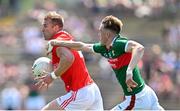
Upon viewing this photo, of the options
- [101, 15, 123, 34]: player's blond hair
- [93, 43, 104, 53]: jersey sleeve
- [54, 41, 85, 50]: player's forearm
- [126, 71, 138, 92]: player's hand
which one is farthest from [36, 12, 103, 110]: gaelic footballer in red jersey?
[126, 71, 138, 92]: player's hand

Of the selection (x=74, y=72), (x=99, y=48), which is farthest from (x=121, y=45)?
(x=74, y=72)

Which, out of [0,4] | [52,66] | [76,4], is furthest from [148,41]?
[52,66]

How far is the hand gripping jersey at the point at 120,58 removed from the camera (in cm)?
1065

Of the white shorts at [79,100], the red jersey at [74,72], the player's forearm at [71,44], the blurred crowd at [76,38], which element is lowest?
the blurred crowd at [76,38]

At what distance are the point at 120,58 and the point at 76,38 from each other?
15496 millimetres

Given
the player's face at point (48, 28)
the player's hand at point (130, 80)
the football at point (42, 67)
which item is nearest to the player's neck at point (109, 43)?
the player's hand at point (130, 80)

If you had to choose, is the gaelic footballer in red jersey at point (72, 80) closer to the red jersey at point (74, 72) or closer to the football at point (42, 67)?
the red jersey at point (74, 72)

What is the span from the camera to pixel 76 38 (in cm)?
2619

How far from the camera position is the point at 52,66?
37.1ft

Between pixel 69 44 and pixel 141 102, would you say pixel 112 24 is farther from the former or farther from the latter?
pixel 141 102

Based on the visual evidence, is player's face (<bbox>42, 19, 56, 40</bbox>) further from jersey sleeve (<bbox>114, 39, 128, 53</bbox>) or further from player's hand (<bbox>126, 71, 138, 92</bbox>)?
player's hand (<bbox>126, 71, 138, 92</bbox>)

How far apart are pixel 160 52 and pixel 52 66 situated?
1305 centimetres

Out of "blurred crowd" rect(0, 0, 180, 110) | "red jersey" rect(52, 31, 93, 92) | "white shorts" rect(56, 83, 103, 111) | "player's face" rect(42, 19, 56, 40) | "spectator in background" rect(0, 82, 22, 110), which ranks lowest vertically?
"spectator in background" rect(0, 82, 22, 110)

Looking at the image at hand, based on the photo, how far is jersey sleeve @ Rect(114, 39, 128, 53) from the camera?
10.6 m
